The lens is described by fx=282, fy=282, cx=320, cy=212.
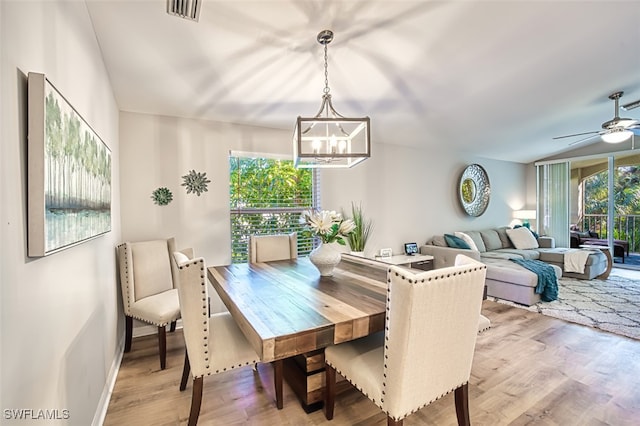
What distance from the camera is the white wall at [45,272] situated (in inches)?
32.3

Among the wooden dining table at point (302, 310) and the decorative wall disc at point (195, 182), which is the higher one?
the decorative wall disc at point (195, 182)

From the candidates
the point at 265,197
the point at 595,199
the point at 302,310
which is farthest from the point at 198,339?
the point at 595,199

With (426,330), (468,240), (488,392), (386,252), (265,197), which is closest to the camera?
(426,330)

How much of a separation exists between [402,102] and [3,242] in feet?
11.2

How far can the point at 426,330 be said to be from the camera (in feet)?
4.04

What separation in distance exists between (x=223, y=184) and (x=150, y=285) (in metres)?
1.37

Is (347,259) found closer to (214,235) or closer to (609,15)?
(214,235)

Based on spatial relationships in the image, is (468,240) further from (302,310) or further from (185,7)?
(185,7)

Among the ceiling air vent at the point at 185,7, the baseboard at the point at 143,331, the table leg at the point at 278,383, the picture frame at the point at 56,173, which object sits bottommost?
the baseboard at the point at 143,331

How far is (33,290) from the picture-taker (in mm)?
958

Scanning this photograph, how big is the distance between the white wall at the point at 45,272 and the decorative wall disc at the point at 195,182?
1.36 metres

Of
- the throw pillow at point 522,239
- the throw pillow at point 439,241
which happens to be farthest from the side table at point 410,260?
the throw pillow at point 522,239

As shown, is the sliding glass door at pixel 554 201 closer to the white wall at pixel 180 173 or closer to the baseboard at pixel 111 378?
the white wall at pixel 180 173

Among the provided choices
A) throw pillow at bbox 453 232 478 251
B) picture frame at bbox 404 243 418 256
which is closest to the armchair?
picture frame at bbox 404 243 418 256
